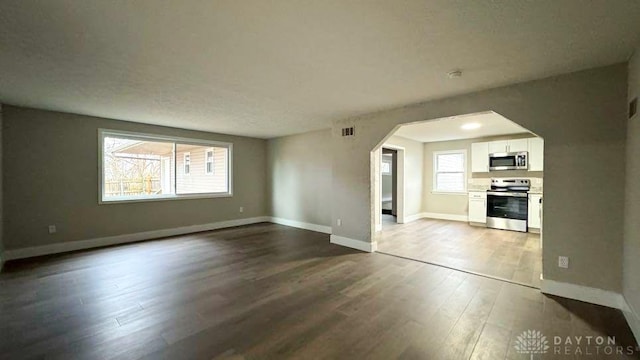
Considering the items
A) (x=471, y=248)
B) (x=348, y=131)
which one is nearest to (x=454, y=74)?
(x=348, y=131)

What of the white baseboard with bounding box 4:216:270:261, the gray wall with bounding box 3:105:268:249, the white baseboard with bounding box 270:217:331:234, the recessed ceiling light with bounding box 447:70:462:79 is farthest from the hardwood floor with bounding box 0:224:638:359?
the recessed ceiling light with bounding box 447:70:462:79

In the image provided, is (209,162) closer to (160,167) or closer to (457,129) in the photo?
(160,167)

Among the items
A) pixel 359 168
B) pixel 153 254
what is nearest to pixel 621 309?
pixel 359 168

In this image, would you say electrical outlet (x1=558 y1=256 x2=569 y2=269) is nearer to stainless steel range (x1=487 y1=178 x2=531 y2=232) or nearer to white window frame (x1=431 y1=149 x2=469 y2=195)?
stainless steel range (x1=487 y1=178 x2=531 y2=232)

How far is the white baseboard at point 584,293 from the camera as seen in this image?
2582mm

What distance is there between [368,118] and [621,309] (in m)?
3.73

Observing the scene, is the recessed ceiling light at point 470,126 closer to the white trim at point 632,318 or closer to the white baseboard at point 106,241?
the white trim at point 632,318

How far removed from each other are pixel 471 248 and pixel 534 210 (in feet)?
8.26

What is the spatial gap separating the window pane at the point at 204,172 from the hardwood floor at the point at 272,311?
2.86m

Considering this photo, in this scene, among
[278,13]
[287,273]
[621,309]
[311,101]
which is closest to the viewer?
[278,13]

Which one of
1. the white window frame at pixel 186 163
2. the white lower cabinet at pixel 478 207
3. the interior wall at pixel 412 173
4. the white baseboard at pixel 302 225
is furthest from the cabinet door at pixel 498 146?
the white window frame at pixel 186 163

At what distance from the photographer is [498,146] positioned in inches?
257

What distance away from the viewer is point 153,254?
4391 mm

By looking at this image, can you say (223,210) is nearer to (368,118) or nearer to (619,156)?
(368,118)
